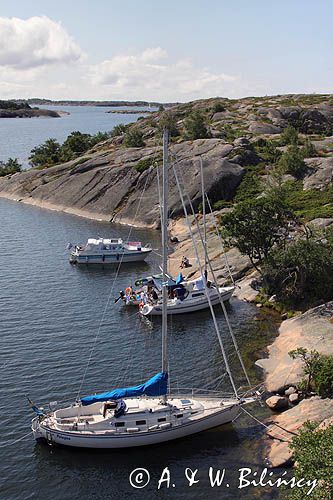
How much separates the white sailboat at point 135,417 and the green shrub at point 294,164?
6806 centimetres

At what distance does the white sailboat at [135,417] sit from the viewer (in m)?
35.0

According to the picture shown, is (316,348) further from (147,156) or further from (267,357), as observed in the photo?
(147,156)

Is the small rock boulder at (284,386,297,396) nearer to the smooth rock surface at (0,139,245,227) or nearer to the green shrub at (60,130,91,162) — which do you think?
the smooth rock surface at (0,139,245,227)

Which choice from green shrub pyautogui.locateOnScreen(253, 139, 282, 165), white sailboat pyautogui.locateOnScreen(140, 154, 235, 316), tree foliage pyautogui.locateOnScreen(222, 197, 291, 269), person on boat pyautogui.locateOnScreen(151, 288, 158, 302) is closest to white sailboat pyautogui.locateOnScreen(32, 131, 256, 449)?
white sailboat pyautogui.locateOnScreen(140, 154, 235, 316)

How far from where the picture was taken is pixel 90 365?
152 ft

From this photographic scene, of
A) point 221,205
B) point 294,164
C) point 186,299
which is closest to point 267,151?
point 294,164

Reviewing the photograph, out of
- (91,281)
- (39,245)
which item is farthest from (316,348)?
(39,245)

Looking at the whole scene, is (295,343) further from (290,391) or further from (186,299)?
(186,299)

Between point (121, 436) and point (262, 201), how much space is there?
112 feet

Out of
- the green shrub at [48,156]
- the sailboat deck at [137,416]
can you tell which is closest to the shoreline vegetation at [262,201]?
the green shrub at [48,156]

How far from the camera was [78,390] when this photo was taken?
1662 inches

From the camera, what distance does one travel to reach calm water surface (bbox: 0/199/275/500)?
3278 cm

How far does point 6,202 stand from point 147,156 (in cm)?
3200

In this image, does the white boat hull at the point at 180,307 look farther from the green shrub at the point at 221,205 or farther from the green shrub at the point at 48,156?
the green shrub at the point at 48,156
